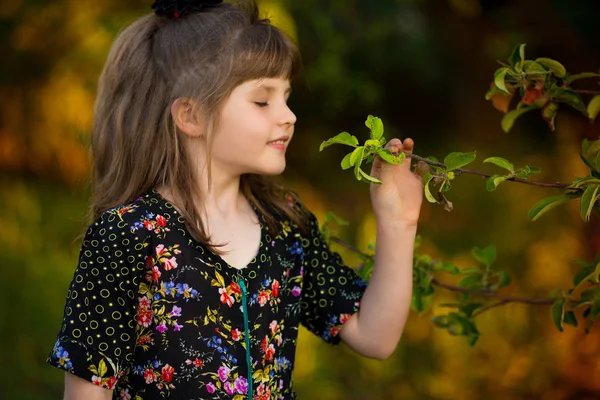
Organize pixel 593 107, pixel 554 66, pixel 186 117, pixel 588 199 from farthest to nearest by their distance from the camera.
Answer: pixel 186 117
pixel 593 107
pixel 554 66
pixel 588 199

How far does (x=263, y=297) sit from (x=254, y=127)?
0.33m

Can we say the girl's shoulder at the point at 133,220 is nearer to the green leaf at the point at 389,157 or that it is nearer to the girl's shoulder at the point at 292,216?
the girl's shoulder at the point at 292,216

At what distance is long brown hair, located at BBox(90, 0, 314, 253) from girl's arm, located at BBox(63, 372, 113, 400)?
0.33 m

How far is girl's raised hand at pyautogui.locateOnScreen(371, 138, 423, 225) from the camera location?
168cm

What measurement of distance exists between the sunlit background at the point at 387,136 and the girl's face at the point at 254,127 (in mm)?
1146

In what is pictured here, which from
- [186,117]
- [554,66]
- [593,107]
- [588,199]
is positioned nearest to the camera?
[588,199]

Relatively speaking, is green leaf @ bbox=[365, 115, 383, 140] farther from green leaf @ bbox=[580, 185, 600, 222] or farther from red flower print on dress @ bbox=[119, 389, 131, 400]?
red flower print on dress @ bbox=[119, 389, 131, 400]

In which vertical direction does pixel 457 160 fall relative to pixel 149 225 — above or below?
above

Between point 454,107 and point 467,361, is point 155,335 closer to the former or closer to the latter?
point 467,361

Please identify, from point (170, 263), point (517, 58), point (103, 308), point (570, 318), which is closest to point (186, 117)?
point (170, 263)

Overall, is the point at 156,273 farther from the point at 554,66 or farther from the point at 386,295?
the point at 554,66

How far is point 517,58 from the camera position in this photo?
5.07 feet

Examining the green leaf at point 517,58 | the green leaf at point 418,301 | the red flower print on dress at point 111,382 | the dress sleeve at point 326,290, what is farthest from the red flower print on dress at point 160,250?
the green leaf at point 517,58

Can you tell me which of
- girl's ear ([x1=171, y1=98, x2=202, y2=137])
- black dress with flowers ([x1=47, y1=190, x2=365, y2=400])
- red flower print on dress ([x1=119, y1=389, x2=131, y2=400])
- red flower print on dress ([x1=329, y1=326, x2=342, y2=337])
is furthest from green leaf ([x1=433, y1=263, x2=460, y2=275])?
red flower print on dress ([x1=119, y1=389, x2=131, y2=400])
